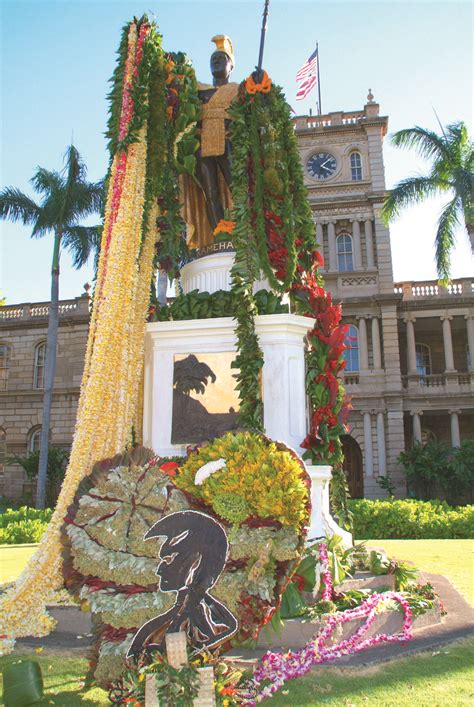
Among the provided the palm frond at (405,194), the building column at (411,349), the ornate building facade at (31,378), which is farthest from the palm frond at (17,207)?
the building column at (411,349)

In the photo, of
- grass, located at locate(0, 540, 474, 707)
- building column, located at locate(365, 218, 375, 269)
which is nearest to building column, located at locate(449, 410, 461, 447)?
building column, located at locate(365, 218, 375, 269)

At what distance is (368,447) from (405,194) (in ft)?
40.0

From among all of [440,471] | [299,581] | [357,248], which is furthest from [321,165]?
[299,581]

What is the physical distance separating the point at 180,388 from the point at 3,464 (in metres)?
29.9

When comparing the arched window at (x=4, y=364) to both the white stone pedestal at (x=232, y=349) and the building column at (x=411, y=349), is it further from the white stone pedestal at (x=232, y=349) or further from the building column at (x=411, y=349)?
the white stone pedestal at (x=232, y=349)

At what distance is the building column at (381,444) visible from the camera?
28250 mm

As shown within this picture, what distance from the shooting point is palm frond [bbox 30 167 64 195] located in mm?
24469

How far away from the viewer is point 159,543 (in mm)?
3211

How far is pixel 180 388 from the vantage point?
6.34 metres

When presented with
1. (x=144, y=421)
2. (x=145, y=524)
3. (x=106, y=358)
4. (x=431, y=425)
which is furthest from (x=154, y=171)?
(x=431, y=425)

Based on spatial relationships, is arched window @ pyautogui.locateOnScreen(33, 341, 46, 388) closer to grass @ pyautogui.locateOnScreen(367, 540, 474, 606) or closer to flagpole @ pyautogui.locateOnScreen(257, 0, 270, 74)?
grass @ pyautogui.locateOnScreen(367, 540, 474, 606)

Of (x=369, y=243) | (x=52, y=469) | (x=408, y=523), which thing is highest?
(x=369, y=243)

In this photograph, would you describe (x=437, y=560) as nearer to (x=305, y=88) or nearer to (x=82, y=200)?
(x=82, y=200)

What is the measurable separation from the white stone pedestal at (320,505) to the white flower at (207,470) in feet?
8.01
